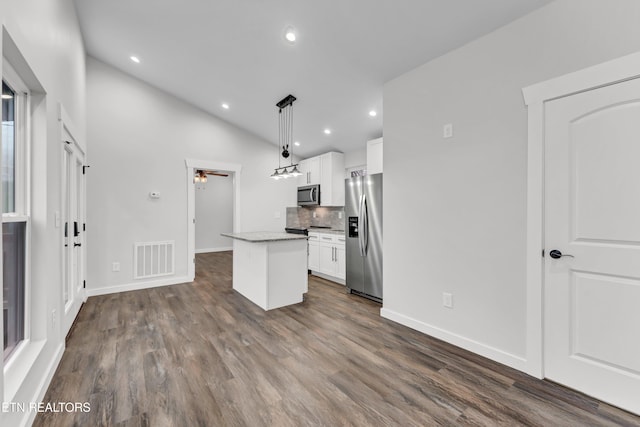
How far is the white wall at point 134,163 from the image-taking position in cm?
416

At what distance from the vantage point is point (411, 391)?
6.24ft

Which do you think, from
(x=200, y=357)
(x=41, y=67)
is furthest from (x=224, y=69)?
(x=200, y=357)

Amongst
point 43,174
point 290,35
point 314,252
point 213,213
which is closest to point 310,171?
point 314,252

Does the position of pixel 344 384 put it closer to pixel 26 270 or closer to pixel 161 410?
pixel 161 410

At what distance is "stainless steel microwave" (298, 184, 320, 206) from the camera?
570 centimetres

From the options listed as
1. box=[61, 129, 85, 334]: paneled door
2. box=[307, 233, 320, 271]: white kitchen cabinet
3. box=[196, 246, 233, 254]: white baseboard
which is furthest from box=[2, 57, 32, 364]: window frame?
box=[196, 246, 233, 254]: white baseboard

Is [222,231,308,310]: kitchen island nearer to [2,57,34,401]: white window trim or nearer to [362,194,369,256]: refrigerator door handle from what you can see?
[362,194,369,256]: refrigerator door handle

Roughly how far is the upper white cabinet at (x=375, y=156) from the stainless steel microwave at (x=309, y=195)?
5.23 ft

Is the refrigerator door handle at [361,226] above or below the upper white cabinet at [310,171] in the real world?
below

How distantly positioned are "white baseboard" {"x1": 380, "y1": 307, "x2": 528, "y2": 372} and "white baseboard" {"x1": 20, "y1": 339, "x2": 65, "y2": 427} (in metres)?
2.87

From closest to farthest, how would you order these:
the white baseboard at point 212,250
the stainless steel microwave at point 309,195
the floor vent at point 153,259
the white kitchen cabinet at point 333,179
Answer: the floor vent at point 153,259 < the white kitchen cabinet at point 333,179 < the stainless steel microwave at point 309,195 < the white baseboard at point 212,250

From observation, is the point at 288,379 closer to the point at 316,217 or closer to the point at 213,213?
the point at 316,217

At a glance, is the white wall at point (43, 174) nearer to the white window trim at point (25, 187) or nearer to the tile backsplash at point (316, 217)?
the white window trim at point (25, 187)

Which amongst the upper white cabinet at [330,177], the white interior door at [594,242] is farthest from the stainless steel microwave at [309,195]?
the white interior door at [594,242]
